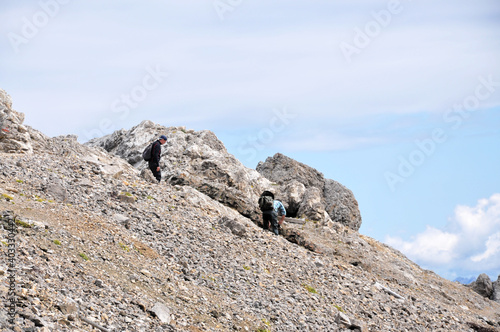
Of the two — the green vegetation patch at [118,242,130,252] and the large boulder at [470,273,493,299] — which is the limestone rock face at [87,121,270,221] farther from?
the large boulder at [470,273,493,299]

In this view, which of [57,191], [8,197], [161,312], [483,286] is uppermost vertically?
[483,286]

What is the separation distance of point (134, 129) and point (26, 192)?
73.0 ft

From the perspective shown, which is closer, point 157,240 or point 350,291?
point 157,240

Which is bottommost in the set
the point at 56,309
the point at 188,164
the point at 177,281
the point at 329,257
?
the point at 56,309

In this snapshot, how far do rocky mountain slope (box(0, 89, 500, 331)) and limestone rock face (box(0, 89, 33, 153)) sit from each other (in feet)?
0.24

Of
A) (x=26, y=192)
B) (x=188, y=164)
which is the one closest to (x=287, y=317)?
(x=26, y=192)

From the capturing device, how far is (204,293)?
18812 millimetres

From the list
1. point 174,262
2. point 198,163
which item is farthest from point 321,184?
point 174,262

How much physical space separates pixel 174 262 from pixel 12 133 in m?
13.8

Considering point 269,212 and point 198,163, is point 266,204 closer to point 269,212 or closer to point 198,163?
point 269,212

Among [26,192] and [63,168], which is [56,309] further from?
[63,168]

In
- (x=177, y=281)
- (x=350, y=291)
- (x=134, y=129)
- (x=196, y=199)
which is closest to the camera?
(x=177, y=281)

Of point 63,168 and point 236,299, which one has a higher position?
point 63,168

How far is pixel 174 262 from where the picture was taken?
66.9 ft
